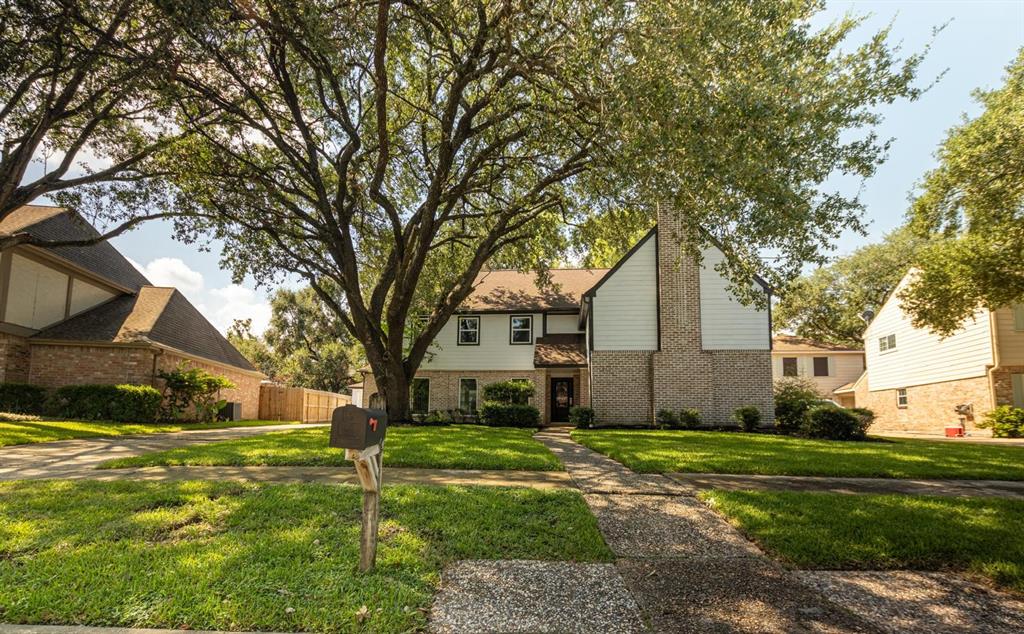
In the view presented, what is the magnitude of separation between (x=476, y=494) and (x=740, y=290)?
7867mm

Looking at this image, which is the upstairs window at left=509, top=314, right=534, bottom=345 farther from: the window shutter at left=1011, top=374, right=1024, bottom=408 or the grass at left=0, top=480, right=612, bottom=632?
the window shutter at left=1011, top=374, right=1024, bottom=408

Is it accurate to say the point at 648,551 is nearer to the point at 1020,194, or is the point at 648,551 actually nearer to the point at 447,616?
the point at 447,616

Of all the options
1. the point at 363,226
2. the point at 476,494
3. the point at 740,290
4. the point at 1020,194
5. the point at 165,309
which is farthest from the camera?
the point at 165,309

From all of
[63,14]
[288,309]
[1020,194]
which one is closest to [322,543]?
[63,14]

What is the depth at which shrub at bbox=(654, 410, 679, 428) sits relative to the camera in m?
17.5

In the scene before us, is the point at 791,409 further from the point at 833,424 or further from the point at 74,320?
the point at 74,320

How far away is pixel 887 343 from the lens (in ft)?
88.7

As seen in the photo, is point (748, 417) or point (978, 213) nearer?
point (978, 213)

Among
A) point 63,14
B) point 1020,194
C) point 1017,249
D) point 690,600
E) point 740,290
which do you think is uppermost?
point 63,14

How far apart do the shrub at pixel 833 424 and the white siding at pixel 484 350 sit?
1128 cm

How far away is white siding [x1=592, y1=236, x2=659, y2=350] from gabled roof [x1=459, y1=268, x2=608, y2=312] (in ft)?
12.0

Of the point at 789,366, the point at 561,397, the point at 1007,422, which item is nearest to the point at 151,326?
the point at 561,397

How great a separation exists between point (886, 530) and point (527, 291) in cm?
2061

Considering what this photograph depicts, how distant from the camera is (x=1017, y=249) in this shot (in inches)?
491
